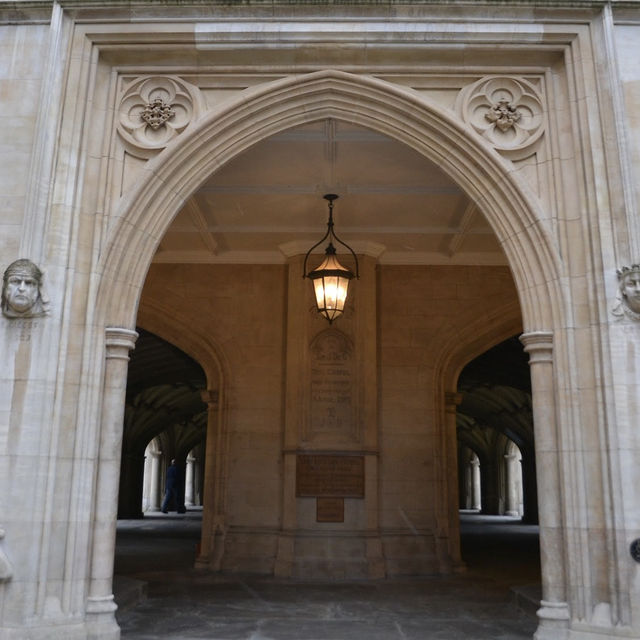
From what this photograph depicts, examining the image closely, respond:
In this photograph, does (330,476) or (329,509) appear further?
(330,476)

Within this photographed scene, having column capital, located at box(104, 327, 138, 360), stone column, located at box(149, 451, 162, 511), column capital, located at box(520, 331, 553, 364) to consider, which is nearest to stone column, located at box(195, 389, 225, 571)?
column capital, located at box(104, 327, 138, 360)

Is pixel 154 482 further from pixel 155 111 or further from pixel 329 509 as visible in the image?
pixel 155 111

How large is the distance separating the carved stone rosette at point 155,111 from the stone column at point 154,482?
25641 millimetres

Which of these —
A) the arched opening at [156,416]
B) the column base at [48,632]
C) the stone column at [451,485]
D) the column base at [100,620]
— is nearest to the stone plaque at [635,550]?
the column base at [100,620]

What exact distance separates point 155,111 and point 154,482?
26236mm

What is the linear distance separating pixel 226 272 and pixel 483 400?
550 inches

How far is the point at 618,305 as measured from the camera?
15.6 feet

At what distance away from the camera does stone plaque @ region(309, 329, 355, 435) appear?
29.3ft

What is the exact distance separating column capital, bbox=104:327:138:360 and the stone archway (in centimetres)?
3

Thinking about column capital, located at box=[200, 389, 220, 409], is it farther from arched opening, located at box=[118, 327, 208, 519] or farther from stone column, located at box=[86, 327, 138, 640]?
stone column, located at box=[86, 327, 138, 640]

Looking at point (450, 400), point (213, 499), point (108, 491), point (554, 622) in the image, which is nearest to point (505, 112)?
point (554, 622)

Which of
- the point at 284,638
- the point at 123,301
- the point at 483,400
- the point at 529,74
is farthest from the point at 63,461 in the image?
the point at 483,400

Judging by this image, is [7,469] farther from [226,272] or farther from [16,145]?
[226,272]

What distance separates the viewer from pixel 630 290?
15.4 feet
